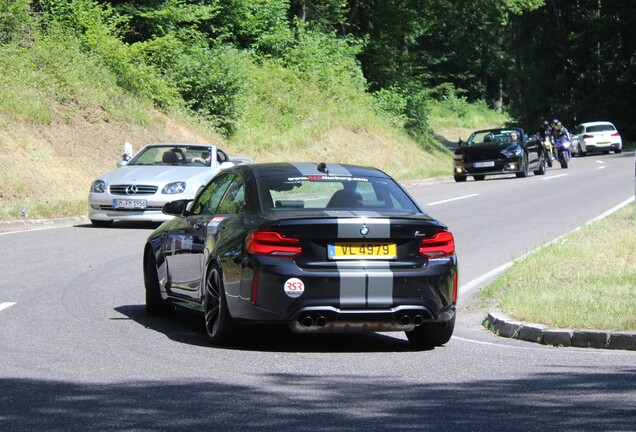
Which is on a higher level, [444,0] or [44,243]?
[444,0]

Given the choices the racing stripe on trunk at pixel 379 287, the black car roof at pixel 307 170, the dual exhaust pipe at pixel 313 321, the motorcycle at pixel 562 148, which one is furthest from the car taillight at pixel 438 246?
the motorcycle at pixel 562 148

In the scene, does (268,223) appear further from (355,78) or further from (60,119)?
(355,78)

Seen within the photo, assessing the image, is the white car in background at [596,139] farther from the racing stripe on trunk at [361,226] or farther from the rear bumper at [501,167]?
Answer: the racing stripe on trunk at [361,226]

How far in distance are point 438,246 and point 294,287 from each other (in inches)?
46.4

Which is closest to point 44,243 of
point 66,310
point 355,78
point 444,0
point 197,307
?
point 66,310

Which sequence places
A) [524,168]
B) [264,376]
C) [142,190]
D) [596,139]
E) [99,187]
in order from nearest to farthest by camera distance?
1. [264,376]
2. [142,190]
3. [99,187]
4. [524,168]
5. [596,139]

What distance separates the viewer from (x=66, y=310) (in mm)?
11805

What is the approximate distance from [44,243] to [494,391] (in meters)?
11.9

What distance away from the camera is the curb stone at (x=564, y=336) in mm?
9906

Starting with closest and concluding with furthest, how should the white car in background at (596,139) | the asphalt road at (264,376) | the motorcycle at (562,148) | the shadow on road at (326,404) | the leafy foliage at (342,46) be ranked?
the shadow on road at (326,404), the asphalt road at (264,376), the leafy foliage at (342,46), the motorcycle at (562,148), the white car in background at (596,139)

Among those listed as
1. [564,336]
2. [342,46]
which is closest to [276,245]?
[564,336]

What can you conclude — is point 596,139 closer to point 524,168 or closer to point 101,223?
point 524,168

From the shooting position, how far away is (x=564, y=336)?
10172mm

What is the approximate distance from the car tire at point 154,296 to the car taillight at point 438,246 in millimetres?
2884
